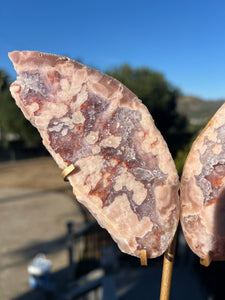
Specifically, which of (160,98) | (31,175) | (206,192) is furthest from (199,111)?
(206,192)

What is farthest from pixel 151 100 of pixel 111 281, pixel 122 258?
pixel 111 281

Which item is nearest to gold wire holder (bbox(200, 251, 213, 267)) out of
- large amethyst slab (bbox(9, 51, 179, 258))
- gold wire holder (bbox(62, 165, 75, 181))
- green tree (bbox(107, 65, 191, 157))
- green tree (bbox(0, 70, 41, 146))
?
large amethyst slab (bbox(9, 51, 179, 258))

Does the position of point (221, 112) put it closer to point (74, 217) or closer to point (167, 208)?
A: point (167, 208)

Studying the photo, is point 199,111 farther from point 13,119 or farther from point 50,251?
point 50,251

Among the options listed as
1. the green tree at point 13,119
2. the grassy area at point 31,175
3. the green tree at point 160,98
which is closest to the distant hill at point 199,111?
the green tree at point 160,98

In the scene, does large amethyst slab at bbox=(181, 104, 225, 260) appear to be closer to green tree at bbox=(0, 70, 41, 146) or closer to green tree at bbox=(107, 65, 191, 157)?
green tree at bbox=(107, 65, 191, 157)
